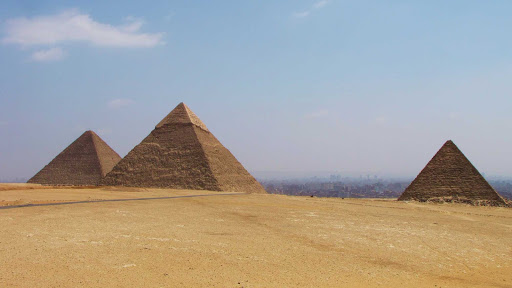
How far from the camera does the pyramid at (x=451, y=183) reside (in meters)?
30.3

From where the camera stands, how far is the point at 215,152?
43.8m

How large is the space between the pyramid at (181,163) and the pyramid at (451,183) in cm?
1717

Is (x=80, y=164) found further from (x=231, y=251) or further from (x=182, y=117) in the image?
(x=231, y=251)

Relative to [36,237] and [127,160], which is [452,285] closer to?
[36,237]

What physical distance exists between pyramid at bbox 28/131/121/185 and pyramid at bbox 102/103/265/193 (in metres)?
12.6

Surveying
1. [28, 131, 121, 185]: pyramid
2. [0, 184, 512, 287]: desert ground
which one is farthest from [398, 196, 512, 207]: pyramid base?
[28, 131, 121, 185]: pyramid

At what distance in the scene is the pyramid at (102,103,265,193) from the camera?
127 ft

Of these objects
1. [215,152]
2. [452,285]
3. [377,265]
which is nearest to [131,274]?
[377,265]

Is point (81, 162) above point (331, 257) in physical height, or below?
above

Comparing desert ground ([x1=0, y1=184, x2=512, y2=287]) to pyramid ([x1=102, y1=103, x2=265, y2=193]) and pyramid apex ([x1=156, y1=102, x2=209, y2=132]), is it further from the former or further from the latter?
pyramid apex ([x1=156, y1=102, x2=209, y2=132])

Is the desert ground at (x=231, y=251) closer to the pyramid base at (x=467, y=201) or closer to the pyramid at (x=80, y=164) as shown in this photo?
the pyramid base at (x=467, y=201)

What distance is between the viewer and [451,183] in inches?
1237

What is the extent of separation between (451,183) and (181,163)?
25.1 metres

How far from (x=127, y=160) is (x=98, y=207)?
26.3 metres
